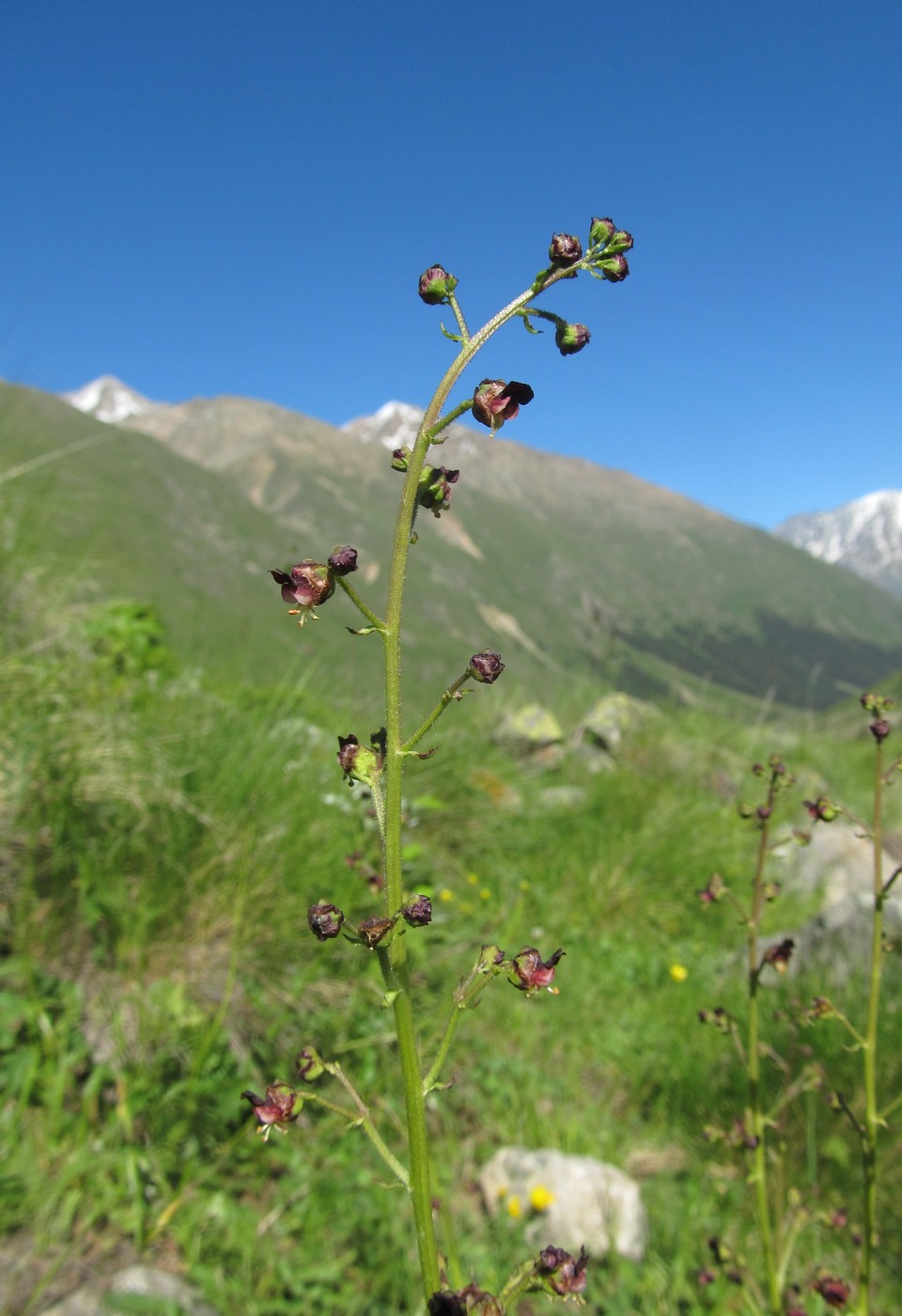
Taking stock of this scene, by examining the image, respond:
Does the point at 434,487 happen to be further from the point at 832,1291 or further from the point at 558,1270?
the point at 832,1291

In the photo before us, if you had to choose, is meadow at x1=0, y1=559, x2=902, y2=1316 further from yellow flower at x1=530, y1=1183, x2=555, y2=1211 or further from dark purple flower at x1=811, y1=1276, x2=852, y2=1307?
dark purple flower at x1=811, y1=1276, x2=852, y2=1307

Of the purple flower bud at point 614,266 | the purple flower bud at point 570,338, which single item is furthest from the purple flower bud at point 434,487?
the purple flower bud at point 614,266

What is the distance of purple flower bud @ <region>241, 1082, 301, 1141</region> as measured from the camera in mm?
1179

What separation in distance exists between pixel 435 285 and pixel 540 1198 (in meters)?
3.19

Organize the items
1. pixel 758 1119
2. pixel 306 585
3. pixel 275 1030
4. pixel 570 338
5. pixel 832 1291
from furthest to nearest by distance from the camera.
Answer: pixel 275 1030 → pixel 758 1119 → pixel 832 1291 → pixel 570 338 → pixel 306 585

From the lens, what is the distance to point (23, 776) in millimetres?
3646

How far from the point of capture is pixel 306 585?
3.67ft

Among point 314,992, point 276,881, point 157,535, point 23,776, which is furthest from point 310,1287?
point 157,535

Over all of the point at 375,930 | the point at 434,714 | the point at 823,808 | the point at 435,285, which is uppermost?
the point at 435,285

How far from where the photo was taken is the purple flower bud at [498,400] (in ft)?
3.69

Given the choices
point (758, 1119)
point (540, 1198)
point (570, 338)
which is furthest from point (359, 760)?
point (540, 1198)

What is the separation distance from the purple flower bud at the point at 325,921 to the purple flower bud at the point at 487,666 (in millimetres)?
377

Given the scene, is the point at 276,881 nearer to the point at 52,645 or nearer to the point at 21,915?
the point at 21,915

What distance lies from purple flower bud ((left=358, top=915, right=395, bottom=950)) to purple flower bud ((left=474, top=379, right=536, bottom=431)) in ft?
2.17
